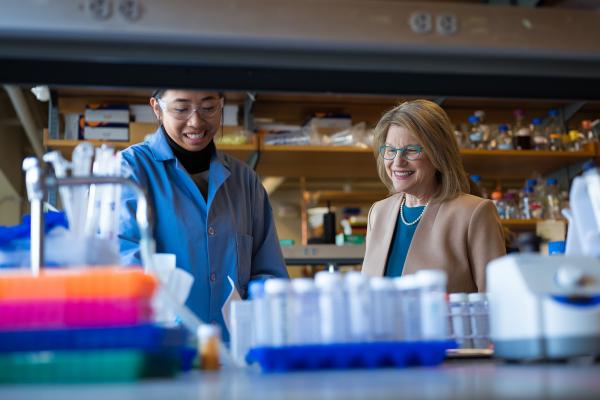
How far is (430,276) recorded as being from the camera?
109 cm

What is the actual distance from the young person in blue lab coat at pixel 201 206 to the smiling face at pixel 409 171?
43 centimetres

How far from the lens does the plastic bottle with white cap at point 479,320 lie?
148cm

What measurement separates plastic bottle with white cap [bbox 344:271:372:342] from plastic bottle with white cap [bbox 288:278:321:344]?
1.8 inches

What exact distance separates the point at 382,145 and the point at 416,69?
63.0 inches

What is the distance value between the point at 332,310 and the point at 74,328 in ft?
1.14

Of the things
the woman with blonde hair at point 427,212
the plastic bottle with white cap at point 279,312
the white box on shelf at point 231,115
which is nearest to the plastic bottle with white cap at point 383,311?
the plastic bottle with white cap at point 279,312

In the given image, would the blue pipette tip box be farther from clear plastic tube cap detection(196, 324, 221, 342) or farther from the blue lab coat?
the blue lab coat

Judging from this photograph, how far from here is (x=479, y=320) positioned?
1.50 m

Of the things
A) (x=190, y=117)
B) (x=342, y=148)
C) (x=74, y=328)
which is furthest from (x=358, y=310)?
(x=342, y=148)

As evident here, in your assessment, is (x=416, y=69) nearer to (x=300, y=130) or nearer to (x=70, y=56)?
(x=70, y=56)

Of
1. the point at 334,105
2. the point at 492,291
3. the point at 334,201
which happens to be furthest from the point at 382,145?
the point at 334,201

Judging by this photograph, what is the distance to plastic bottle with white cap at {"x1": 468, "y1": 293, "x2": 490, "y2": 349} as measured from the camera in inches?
58.4

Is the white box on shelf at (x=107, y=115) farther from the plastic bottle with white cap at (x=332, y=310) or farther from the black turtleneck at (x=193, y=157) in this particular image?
the plastic bottle with white cap at (x=332, y=310)

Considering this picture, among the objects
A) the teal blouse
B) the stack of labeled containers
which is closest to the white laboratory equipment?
the stack of labeled containers
